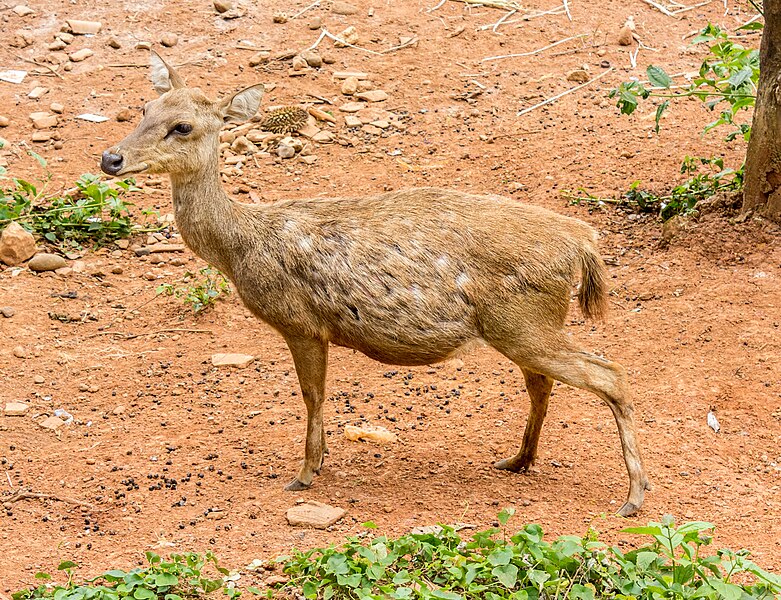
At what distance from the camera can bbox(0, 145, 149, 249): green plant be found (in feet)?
29.9

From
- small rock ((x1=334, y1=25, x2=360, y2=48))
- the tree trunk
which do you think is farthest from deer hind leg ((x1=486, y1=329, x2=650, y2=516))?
small rock ((x1=334, y1=25, x2=360, y2=48))

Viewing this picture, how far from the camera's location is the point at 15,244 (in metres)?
8.70

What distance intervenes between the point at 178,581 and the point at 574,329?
3911 mm

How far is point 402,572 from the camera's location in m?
4.51

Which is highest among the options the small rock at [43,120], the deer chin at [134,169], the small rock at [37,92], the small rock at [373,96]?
the deer chin at [134,169]

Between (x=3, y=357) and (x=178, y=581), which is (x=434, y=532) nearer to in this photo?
(x=178, y=581)

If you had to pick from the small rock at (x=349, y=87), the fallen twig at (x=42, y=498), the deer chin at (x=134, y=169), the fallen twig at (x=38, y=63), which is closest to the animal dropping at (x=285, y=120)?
the small rock at (x=349, y=87)

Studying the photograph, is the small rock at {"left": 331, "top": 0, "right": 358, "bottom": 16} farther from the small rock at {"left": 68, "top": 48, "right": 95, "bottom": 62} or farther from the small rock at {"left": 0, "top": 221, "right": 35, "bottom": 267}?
the small rock at {"left": 0, "top": 221, "right": 35, "bottom": 267}

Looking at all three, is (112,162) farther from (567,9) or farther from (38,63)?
(567,9)

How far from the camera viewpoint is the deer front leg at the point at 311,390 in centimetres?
603

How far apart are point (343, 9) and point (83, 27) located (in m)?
3.08

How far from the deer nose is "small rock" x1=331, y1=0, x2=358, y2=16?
743cm

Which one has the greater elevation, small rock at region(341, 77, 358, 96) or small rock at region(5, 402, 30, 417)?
small rock at region(341, 77, 358, 96)

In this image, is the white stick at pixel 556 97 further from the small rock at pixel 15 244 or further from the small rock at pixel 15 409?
the small rock at pixel 15 409
